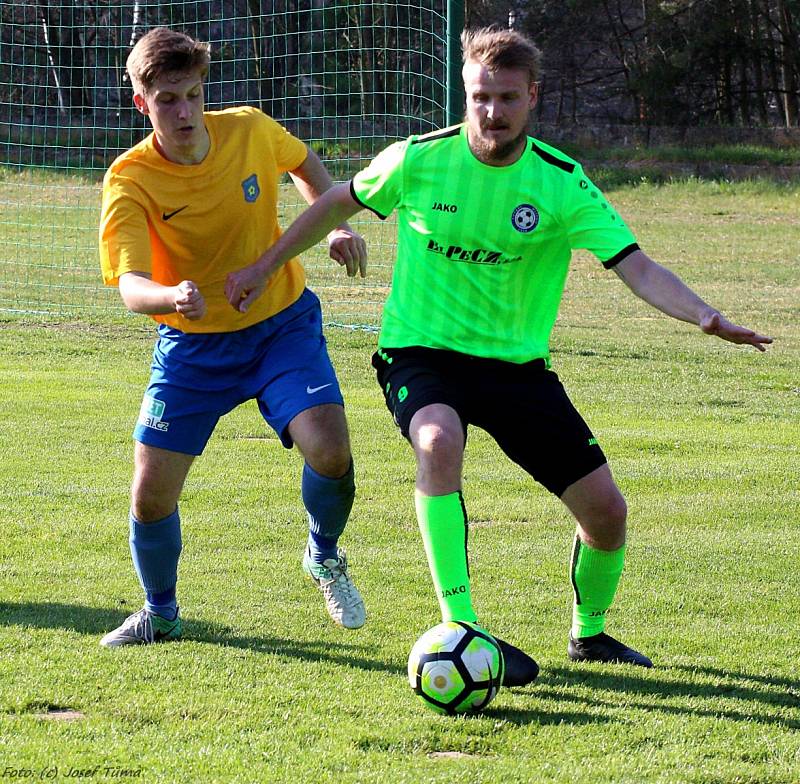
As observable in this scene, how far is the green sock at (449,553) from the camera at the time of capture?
4.17 m

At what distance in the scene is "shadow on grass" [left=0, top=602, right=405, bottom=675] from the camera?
4598mm

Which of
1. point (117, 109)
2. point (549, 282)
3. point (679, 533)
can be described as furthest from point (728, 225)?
point (549, 282)

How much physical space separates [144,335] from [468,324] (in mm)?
9558

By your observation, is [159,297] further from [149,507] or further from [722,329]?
[722,329]

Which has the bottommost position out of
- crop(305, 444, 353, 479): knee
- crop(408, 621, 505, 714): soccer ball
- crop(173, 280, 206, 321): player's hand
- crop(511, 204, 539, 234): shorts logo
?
crop(408, 621, 505, 714): soccer ball

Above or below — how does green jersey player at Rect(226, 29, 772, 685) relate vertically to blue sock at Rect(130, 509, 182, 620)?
above

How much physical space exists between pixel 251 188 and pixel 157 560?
4.60ft

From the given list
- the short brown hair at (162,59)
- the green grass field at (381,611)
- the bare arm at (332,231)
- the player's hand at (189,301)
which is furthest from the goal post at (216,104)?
the player's hand at (189,301)

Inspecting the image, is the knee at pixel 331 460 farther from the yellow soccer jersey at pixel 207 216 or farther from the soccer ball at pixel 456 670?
the soccer ball at pixel 456 670

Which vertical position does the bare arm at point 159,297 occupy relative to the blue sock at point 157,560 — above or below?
above

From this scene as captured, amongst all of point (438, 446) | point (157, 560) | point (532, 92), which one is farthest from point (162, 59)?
point (157, 560)

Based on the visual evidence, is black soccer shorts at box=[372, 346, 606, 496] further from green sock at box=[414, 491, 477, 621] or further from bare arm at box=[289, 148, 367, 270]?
bare arm at box=[289, 148, 367, 270]

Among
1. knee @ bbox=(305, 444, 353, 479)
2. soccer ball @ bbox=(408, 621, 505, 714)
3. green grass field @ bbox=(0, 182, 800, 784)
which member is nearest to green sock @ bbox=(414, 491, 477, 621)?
soccer ball @ bbox=(408, 621, 505, 714)

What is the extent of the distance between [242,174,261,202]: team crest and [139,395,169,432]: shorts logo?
819mm
